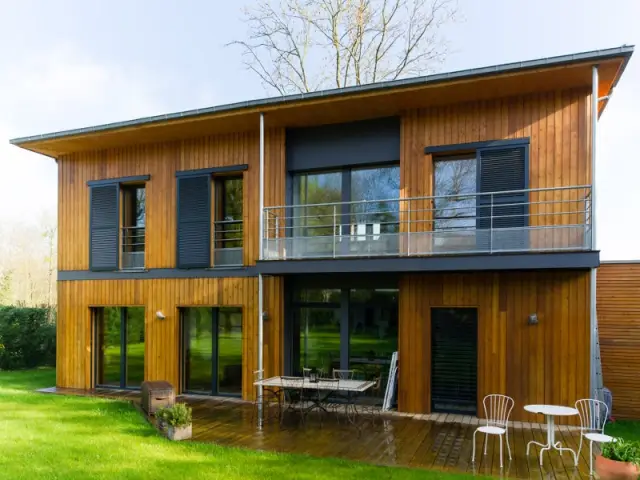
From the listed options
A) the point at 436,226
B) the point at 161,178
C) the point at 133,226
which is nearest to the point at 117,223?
the point at 133,226

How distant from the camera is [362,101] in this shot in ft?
28.2

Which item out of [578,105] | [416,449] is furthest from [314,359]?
[578,105]

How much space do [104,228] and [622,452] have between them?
34.5ft

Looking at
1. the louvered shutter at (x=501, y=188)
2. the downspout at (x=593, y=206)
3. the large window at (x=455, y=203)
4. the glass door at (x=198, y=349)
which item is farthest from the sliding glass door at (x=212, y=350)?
the downspout at (x=593, y=206)

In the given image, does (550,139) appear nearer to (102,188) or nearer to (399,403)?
(399,403)

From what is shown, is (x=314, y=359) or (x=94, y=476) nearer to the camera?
(x=94, y=476)

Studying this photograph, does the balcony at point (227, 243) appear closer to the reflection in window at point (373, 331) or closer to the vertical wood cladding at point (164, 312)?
the vertical wood cladding at point (164, 312)

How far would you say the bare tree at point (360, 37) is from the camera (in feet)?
52.0

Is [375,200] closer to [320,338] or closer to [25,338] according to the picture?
[320,338]

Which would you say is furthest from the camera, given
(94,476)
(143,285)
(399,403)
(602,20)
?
(602,20)

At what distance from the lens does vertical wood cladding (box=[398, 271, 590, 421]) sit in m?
7.87

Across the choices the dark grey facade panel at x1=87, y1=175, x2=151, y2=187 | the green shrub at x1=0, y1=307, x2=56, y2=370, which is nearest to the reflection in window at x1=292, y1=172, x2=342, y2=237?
the dark grey facade panel at x1=87, y1=175, x2=151, y2=187

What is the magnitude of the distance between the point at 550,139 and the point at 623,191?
12959 millimetres

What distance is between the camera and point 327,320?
9.66 m
